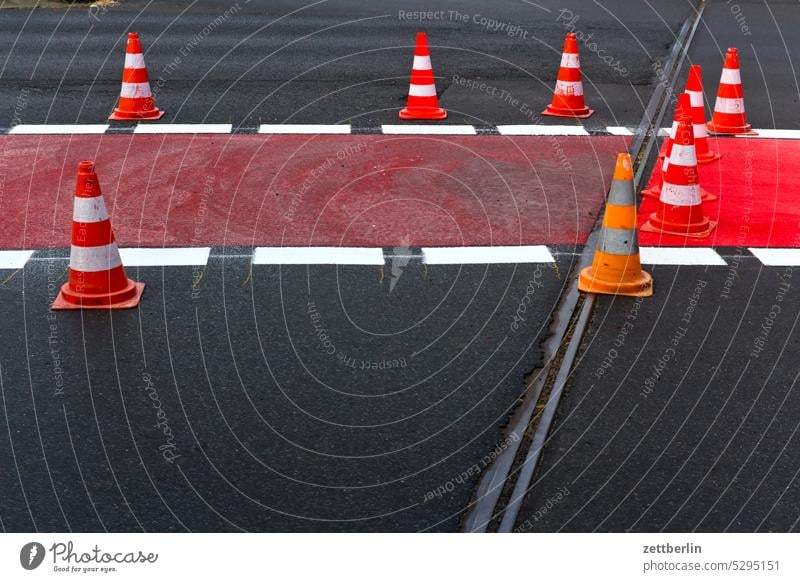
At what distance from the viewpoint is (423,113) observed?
10.9m

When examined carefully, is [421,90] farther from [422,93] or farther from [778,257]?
[778,257]

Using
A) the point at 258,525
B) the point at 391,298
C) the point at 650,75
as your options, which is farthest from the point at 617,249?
the point at 650,75

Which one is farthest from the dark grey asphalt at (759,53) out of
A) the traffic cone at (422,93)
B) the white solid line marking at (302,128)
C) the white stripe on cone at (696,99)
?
the white solid line marking at (302,128)

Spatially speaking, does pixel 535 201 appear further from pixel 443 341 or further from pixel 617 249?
pixel 443 341

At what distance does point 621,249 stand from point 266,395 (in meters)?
2.24

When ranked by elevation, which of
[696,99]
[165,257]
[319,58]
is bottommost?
[319,58]

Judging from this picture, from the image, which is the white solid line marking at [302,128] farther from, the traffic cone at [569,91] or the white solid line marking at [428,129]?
the traffic cone at [569,91]

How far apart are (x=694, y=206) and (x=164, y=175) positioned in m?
3.59

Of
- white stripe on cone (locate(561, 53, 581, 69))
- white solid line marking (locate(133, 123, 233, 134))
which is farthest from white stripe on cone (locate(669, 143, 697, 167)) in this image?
white solid line marking (locate(133, 123, 233, 134))

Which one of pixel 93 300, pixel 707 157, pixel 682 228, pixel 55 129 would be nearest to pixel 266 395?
pixel 93 300

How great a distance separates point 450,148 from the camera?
977 cm

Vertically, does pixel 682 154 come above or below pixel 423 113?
above

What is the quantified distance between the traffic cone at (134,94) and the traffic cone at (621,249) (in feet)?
17.1

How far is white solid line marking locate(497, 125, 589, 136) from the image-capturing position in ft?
34.0
